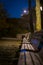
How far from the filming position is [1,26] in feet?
109

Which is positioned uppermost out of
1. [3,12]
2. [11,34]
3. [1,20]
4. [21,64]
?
[3,12]

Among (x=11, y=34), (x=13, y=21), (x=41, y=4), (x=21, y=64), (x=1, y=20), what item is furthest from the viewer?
(x=13, y=21)

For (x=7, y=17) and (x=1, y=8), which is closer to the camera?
(x=1, y=8)

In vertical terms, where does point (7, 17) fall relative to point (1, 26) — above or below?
above

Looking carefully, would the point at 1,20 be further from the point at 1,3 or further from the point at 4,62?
the point at 4,62

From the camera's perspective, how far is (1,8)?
36.9 metres

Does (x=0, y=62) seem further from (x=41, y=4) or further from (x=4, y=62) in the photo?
(x=41, y=4)

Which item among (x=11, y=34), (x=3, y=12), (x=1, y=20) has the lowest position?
(x=11, y=34)

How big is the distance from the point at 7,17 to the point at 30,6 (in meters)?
20.2

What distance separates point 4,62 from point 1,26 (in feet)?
90.7

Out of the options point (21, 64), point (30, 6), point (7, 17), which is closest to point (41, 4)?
point (30, 6)

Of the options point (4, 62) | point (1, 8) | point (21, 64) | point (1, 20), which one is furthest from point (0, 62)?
point (1, 8)

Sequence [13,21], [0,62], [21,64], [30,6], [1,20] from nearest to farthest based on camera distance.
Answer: [21,64]
[0,62]
[30,6]
[1,20]
[13,21]

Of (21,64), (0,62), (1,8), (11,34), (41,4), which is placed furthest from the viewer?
(1,8)
